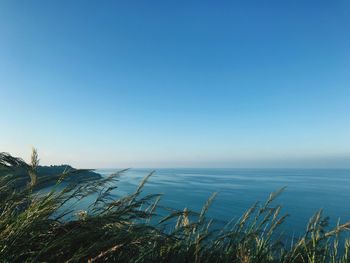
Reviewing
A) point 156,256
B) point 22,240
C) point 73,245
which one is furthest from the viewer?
point 156,256

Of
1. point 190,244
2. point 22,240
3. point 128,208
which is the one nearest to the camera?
point 22,240

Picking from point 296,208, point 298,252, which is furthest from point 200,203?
point 298,252

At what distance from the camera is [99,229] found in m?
2.83

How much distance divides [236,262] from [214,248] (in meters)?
0.31

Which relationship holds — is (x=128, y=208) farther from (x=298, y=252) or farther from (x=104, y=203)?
(x=298, y=252)

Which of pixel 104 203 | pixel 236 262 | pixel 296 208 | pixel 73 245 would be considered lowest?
pixel 296 208

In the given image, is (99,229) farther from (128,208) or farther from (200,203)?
(200,203)

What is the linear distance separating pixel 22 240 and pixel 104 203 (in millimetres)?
1130

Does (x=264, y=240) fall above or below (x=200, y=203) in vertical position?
above

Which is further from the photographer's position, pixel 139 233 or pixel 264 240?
pixel 264 240

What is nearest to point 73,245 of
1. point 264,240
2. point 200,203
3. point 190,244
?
point 190,244

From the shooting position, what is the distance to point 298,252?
3734 millimetres

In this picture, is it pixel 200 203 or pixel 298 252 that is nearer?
pixel 298 252

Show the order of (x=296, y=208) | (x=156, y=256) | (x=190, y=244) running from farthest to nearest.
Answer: (x=296, y=208) → (x=190, y=244) → (x=156, y=256)
